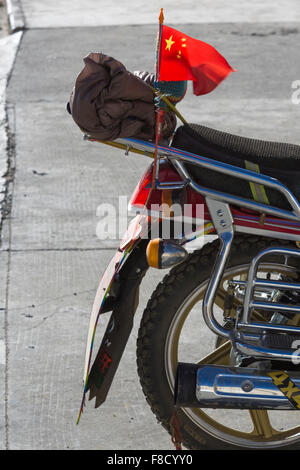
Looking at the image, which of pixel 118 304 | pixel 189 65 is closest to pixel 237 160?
pixel 189 65

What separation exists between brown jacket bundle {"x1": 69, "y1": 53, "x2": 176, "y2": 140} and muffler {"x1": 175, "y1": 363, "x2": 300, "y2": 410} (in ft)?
2.76

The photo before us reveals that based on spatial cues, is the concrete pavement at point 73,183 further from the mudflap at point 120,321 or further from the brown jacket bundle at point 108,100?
the brown jacket bundle at point 108,100

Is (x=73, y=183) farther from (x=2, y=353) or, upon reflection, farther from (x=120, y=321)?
(x=120, y=321)

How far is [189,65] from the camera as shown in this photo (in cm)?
232

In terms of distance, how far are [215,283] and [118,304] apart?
366 mm

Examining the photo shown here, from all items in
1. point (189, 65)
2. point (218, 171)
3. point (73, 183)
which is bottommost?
point (73, 183)

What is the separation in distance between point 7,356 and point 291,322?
1.36 m

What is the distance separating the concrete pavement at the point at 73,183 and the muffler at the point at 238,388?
44cm

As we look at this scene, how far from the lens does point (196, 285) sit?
2.63 m

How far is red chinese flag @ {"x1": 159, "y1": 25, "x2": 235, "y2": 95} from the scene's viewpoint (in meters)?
2.30

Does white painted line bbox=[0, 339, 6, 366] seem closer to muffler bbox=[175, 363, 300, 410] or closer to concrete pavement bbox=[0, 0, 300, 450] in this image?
concrete pavement bbox=[0, 0, 300, 450]

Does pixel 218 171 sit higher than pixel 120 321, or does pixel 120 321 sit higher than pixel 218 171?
pixel 218 171

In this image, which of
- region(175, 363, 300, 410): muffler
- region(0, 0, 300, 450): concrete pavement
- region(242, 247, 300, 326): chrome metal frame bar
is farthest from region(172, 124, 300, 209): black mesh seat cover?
region(0, 0, 300, 450): concrete pavement
